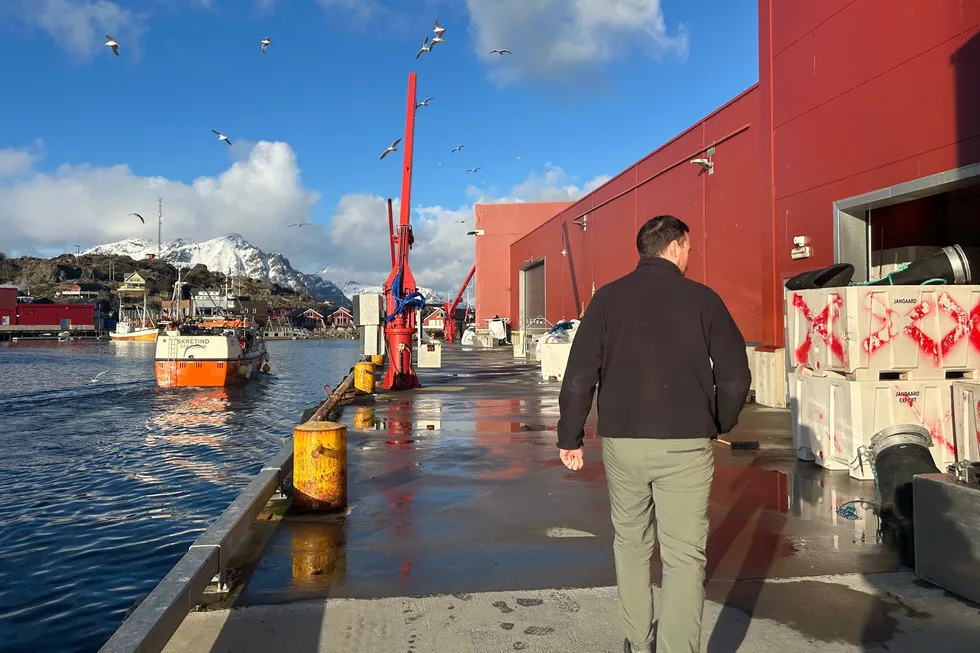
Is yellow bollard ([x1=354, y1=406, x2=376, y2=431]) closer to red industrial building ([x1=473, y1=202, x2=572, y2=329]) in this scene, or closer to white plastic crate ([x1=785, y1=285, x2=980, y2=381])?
white plastic crate ([x1=785, y1=285, x2=980, y2=381])

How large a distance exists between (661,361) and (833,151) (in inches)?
419

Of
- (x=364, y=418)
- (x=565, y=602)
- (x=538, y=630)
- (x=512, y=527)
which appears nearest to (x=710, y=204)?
(x=364, y=418)

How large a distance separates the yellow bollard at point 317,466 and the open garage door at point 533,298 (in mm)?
32762

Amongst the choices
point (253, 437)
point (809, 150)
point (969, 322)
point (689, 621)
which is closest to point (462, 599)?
point (689, 621)

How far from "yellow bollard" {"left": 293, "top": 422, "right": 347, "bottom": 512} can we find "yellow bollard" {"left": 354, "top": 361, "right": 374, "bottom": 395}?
11.9 m

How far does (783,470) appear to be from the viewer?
8133 mm

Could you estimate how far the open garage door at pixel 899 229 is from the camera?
11.7 m

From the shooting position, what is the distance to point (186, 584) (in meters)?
3.88

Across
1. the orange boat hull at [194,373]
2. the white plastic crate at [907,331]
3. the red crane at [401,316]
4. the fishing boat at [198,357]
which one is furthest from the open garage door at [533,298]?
the white plastic crate at [907,331]

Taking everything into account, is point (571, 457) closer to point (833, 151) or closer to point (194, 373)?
point (833, 151)

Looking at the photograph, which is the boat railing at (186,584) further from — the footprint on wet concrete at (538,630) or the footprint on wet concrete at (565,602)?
the footprint on wet concrete at (565,602)

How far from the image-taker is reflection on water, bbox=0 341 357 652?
641 cm

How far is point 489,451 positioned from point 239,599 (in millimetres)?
5854

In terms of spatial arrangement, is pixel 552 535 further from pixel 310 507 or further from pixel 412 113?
pixel 412 113
